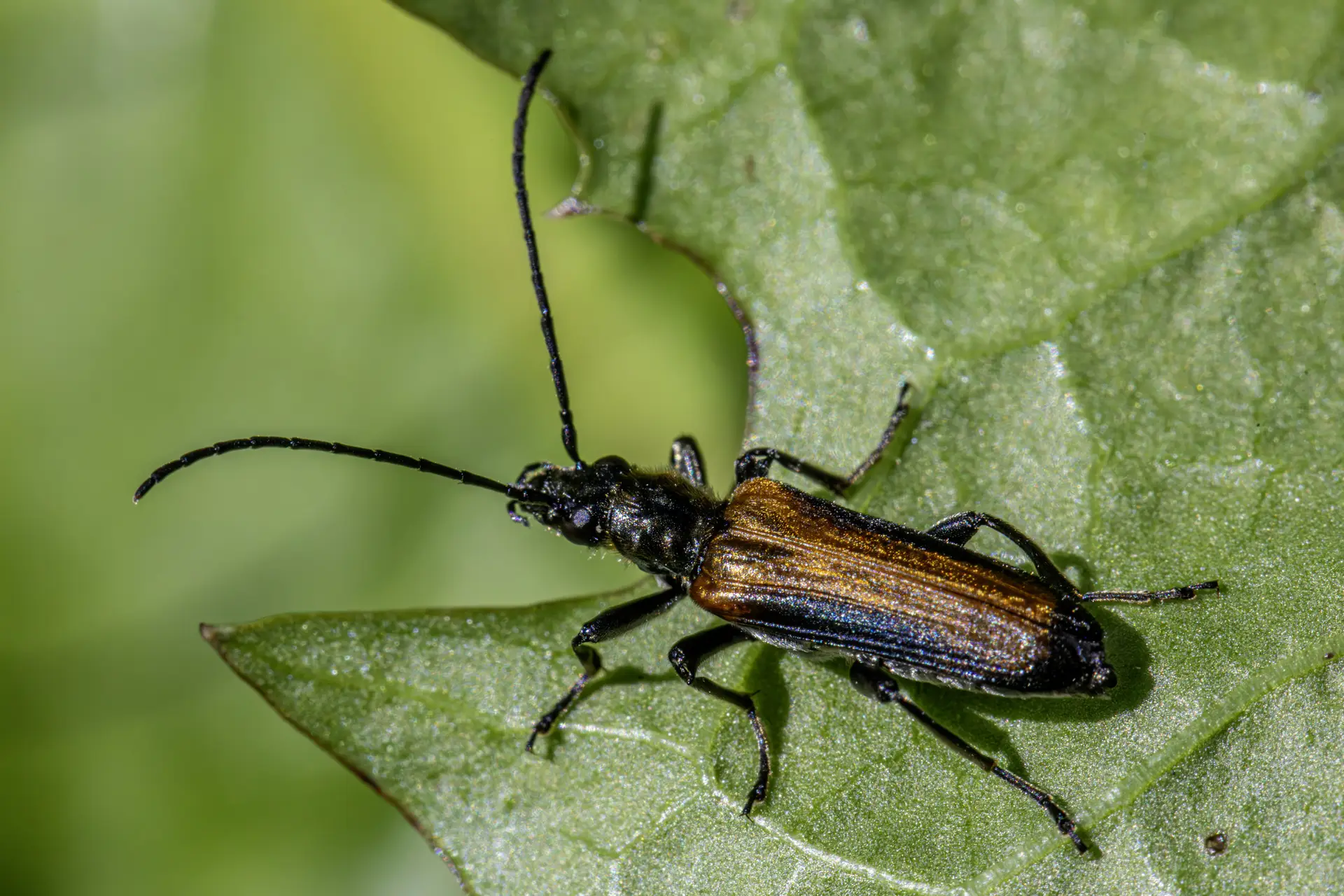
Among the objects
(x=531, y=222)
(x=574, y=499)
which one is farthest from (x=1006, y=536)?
(x=531, y=222)

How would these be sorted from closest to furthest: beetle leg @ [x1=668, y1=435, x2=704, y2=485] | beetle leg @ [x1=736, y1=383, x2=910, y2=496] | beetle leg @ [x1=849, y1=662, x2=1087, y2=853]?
beetle leg @ [x1=849, y1=662, x2=1087, y2=853] < beetle leg @ [x1=736, y1=383, x2=910, y2=496] < beetle leg @ [x1=668, y1=435, x2=704, y2=485]

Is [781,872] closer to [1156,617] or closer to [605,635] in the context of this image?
→ [605,635]

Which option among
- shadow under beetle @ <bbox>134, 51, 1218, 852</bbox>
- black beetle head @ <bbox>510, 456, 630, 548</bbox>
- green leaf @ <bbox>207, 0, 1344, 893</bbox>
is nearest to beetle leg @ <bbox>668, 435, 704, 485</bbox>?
shadow under beetle @ <bbox>134, 51, 1218, 852</bbox>

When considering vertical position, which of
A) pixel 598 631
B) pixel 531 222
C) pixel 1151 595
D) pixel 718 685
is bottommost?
pixel 718 685

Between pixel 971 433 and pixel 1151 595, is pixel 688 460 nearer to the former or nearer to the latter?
pixel 971 433

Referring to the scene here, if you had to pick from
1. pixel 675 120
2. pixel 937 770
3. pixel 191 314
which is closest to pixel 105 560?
pixel 191 314

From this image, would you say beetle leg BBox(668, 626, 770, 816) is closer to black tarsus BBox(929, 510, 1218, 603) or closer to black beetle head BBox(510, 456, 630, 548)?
black beetle head BBox(510, 456, 630, 548)
